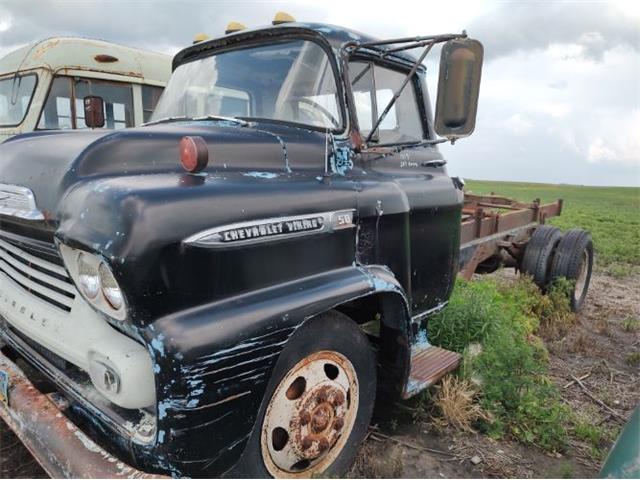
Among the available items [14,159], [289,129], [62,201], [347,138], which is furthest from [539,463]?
[14,159]

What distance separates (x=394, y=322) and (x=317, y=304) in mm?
747

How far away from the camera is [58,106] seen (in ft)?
Result: 24.6

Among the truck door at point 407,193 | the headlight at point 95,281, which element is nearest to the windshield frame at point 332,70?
the truck door at point 407,193

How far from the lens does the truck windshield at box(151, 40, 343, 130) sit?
9.36 ft

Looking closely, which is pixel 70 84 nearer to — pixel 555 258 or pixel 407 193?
pixel 407 193

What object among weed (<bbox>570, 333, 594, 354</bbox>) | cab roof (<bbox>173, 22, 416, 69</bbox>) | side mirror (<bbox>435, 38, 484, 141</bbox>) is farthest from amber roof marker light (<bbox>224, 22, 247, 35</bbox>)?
weed (<bbox>570, 333, 594, 354</bbox>)

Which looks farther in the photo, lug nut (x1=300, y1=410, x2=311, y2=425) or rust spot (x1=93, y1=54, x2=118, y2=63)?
rust spot (x1=93, y1=54, x2=118, y2=63)

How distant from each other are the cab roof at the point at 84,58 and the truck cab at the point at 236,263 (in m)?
5.11

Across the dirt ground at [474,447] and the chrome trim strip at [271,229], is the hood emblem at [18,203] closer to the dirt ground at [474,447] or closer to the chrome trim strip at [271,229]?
the chrome trim strip at [271,229]

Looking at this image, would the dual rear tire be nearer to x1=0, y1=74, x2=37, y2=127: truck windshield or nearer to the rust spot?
the rust spot

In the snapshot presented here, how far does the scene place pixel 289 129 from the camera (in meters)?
2.76

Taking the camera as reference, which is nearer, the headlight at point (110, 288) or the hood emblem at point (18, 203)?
the headlight at point (110, 288)

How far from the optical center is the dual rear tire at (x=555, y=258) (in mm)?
5828

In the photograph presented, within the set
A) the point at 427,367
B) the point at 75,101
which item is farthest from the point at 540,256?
the point at 75,101
